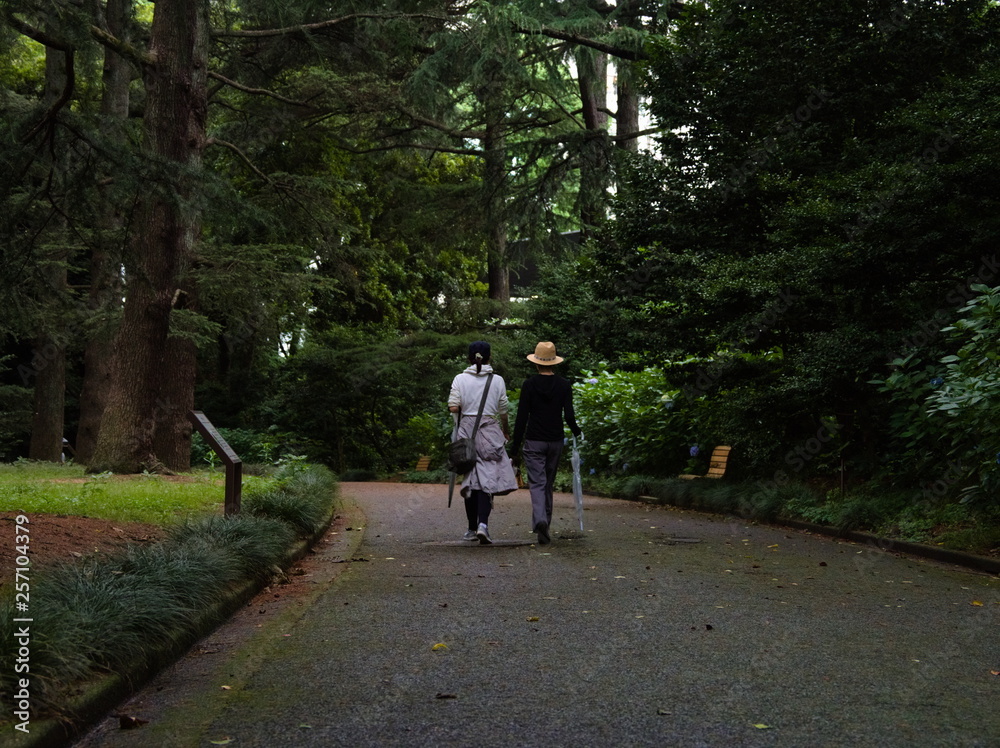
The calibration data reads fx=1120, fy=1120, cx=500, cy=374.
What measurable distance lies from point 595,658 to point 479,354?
595cm

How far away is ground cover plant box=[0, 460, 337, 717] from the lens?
459 centimetres

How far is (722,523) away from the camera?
14523mm

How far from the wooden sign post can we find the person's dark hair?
2.67m

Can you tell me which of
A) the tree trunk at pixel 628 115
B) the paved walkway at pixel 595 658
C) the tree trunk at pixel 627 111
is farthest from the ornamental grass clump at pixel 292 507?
the tree trunk at pixel 628 115

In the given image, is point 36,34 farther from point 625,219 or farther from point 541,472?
point 625,219

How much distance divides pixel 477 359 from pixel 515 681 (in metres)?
6.46

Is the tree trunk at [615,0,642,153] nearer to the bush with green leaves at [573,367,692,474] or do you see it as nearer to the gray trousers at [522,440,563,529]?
the bush with green leaves at [573,367,692,474]

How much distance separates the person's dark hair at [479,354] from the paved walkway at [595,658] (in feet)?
7.22

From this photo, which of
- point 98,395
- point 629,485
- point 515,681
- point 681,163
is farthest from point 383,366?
point 515,681

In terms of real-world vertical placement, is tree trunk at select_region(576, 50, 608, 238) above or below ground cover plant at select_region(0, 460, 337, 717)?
above

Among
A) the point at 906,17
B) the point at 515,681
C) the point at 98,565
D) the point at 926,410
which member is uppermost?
the point at 906,17

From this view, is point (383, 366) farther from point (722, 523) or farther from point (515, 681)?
point (515, 681)

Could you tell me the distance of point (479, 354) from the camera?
11586mm

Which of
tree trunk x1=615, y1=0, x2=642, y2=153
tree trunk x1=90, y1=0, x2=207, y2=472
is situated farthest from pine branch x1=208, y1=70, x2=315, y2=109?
tree trunk x1=615, y1=0, x2=642, y2=153
